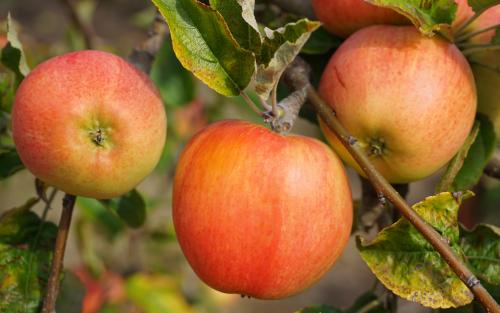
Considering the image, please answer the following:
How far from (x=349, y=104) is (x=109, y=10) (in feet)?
11.1

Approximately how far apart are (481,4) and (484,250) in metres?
0.31

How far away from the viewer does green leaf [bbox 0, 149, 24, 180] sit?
1.11 m

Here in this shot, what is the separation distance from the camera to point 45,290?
105 centimetres

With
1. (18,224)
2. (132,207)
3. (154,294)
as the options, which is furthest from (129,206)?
(154,294)

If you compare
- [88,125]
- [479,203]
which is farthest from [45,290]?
[479,203]

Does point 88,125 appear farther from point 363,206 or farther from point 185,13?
point 363,206

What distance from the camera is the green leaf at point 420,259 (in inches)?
34.9

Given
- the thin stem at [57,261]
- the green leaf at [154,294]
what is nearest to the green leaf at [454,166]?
the thin stem at [57,261]

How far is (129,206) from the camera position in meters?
1.17

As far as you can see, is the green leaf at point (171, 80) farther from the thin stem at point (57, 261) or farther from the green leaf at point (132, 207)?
the thin stem at point (57, 261)

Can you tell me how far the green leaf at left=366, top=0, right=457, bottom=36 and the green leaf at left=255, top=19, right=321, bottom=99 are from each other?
117mm

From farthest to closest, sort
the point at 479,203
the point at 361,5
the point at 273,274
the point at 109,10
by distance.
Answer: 1. the point at 109,10
2. the point at 479,203
3. the point at 361,5
4. the point at 273,274

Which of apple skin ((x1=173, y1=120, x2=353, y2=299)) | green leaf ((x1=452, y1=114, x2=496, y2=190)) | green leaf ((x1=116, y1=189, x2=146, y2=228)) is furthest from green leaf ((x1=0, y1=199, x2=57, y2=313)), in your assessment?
green leaf ((x1=452, y1=114, x2=496, y2=190))

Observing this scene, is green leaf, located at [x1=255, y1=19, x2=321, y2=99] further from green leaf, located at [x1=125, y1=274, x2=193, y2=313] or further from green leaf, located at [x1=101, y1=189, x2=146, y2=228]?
green leaf, located at [x1=125, y1=274, x2=193, y2=313]
